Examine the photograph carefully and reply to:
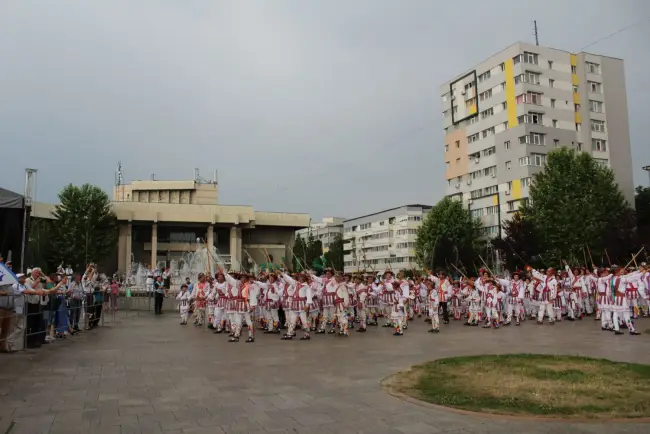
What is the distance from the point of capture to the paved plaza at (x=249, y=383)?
6438 millimetres

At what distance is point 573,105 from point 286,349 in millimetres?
56120

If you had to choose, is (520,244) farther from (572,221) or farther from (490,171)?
(490,171)

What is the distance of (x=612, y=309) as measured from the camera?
665 inches

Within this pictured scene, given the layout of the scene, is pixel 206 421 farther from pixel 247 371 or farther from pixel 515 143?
pixel 515 143

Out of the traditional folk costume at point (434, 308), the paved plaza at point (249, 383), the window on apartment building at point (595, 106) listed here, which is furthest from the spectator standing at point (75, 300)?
the window on apartment building at point (595, 106)

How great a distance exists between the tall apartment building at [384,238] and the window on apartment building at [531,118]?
93.9 feet

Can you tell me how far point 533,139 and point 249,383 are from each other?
179ft

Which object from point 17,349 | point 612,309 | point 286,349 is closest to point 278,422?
point 286,349

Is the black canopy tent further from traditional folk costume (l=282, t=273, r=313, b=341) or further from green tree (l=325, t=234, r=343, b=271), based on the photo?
green tree (l=325, t=234, r=343, b=271)

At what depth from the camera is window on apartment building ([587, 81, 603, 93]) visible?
60.5 meters

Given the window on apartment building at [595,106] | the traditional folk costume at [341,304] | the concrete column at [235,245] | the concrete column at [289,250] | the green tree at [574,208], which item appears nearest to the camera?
the traditional folk costume at [341,304]

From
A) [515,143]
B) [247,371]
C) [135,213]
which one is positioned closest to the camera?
[247,371]

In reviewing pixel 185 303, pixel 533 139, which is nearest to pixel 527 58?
pixel 533 139

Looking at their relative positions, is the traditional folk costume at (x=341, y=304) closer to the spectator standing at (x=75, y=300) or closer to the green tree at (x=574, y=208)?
the spectator standing at (x=75, y=300)
